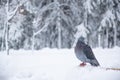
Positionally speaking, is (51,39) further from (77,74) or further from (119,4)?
(77,74)

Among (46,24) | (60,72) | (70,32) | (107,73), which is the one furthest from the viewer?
(70,32)

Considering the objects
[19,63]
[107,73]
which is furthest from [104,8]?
[107,73]

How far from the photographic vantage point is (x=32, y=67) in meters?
4.52

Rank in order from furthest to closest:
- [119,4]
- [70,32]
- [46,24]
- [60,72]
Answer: [70,32], [46,24], [119,4], [60,72]

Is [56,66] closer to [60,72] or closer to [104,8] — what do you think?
[60,72]

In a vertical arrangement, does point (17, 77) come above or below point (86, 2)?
below

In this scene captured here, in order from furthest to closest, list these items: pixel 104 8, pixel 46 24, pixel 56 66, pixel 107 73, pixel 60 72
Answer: pixel 46 24 → pixel 104 8 → pixel 56 66 → pixel 60 72 → pixel 107 73

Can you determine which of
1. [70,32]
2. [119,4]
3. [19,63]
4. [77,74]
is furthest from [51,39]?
[77,74]

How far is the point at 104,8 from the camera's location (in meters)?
14.6

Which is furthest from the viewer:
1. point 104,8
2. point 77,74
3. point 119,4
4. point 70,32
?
point 70,32

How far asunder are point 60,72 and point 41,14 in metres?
12.7

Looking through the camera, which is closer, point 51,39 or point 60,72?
point 60,72

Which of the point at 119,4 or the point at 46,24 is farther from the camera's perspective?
the point at 46,24

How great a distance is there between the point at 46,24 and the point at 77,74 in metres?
12.7
